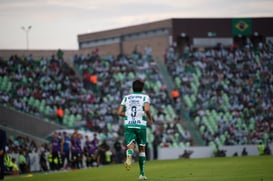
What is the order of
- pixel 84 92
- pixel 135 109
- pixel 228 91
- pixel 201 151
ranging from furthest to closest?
pixel 228 91 → pixel 84 92 → pixel 201 151 → pixel 135 109

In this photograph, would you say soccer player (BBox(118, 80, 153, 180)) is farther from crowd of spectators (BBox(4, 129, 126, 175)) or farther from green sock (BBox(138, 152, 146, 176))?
crowd of spectators (BBox(4, 129, 126, 175))

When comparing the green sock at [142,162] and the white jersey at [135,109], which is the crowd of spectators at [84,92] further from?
the green sock at [142,162]

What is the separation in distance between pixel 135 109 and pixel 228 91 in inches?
1413

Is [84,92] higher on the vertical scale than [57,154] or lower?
higher

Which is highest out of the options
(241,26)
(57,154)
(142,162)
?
(241,26)

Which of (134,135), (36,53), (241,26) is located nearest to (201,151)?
(36,53)

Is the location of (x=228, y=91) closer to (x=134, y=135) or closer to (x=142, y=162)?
(x=134, y=135)

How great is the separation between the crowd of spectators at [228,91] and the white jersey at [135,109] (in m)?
29.8

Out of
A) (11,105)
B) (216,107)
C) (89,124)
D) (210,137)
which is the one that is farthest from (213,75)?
(11,105)

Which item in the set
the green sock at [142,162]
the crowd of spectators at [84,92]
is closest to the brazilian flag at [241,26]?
the crowd of spectators at [84,92]

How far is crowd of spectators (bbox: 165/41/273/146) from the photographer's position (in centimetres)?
5062

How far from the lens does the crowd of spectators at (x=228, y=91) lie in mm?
50625

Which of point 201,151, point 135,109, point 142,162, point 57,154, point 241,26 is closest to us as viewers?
point 142,162

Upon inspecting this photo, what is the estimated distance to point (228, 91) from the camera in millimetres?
54688
